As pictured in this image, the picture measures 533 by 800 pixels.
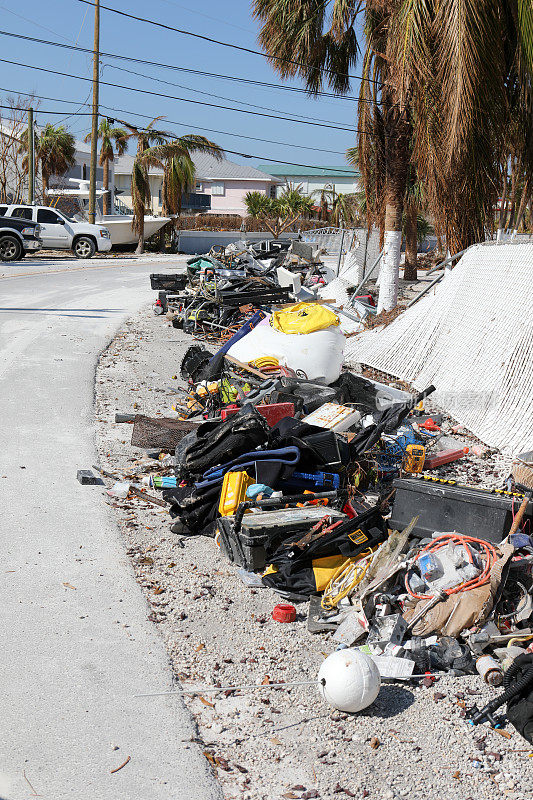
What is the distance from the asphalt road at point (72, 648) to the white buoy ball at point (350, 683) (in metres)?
0.68

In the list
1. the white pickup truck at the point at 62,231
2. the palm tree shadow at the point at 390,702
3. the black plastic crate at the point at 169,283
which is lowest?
the palm tree shadow at the point at 390,702

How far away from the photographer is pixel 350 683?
11.5ft

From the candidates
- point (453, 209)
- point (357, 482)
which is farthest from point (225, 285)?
point (357, 482)

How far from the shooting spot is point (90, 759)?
3125 millimetres

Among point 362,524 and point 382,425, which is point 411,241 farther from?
point 362,524

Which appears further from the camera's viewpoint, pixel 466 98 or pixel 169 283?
pixel 169 283

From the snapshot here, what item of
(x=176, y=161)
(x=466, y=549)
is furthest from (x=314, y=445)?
(x=176, y=161)

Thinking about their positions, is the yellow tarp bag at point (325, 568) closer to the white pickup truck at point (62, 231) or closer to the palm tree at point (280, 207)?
the white pickup truck at point (62, 231)

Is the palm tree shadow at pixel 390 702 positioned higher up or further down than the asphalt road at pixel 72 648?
further down

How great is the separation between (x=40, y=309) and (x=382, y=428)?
10.7 m

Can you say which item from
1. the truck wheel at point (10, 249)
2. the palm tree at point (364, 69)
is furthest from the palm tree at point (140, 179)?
the palm tree at point (364, 69)

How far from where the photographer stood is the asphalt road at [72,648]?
306cm

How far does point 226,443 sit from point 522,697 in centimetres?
319

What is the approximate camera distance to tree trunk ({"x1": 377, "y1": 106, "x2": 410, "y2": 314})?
1462 centimetres
